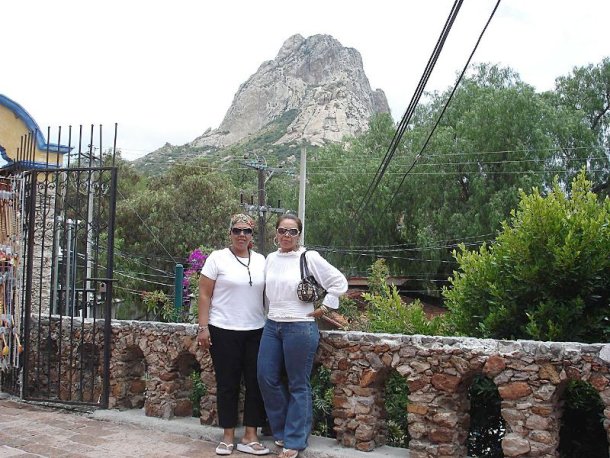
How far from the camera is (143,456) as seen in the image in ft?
14.5

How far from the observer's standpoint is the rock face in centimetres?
9600

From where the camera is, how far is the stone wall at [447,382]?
359 cm

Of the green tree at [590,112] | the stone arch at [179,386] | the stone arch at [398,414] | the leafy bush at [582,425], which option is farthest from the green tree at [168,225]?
the leafy bush at [582,425]

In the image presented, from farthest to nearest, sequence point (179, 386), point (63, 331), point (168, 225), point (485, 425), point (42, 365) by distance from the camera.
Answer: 1. point (168, 225)
2. point (42, 365)
3. point (63, 331)
4. point (179, 386)
5. point (485, 425)

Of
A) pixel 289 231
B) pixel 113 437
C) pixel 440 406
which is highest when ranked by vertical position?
pixel 289 231

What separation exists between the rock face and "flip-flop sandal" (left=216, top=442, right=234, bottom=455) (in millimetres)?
85394

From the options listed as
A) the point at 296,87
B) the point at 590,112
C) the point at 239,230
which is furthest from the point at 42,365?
the point at 296,87

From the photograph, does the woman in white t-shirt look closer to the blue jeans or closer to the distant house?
the blue jeans

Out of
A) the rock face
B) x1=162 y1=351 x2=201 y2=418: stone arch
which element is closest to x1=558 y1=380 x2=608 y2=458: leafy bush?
x1=162 y1=351 x2=201 y2=418: stone arch

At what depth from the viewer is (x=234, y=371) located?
4570mm

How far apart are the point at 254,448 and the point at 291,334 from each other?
2.89ft

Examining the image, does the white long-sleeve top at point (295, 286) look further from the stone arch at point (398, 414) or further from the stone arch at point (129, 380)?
the stone arch at point (129, 380)

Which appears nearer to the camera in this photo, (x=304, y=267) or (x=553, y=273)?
(x=304, y=267)

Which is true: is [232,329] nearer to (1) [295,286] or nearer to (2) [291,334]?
(2) [291,334]
